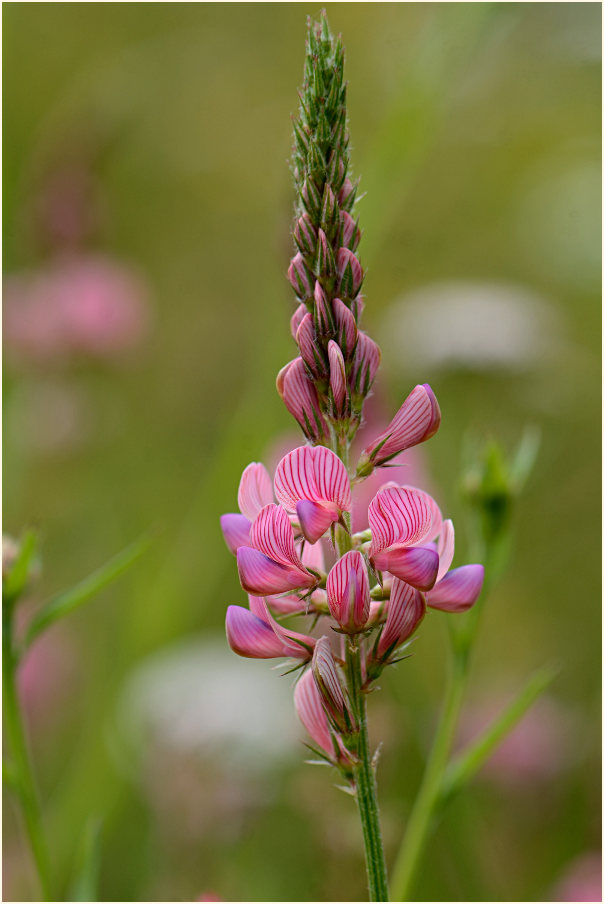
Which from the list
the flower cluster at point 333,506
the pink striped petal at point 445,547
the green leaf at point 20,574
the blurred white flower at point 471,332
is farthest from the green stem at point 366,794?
the blurred white flower at point 471,332

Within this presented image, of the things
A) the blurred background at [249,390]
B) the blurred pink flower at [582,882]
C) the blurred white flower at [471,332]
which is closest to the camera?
the blurred pink flower at [582,882]

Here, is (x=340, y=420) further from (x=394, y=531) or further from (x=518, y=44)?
(x=518, y=44)

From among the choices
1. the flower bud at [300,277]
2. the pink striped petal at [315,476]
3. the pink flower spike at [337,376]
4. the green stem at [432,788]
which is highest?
the flower bud at [300,277]

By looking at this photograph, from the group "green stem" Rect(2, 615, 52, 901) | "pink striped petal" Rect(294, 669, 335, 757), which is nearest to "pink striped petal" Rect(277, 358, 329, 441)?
"pink striped petal" Rect(294, 669, 335, 757)

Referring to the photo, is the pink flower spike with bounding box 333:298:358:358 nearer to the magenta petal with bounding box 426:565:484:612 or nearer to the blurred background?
the magenta petal with bounding box 426:565:484:612

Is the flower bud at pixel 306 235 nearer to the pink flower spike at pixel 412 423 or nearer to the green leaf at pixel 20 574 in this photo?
the pink flower spike at pixel 412 423

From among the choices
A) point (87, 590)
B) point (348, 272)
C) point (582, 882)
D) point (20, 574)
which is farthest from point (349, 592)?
point (582, 882)

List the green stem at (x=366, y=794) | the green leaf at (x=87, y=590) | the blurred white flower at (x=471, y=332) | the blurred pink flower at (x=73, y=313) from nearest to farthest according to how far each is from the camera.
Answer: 1. the green stem at (x=366, y=794)
2. the green leaf at (x=87, y=590)
3. the blurred white flower at (x=471, y=332)
4. the blurred pink flower at (x=73, y=313)
